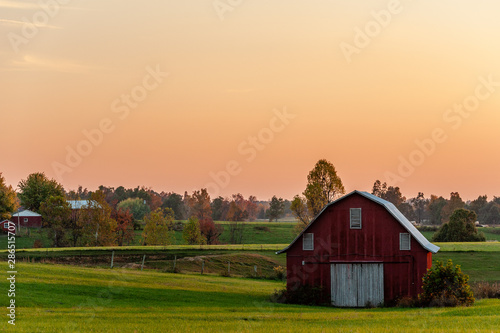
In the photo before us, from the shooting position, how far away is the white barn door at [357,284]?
4362cm

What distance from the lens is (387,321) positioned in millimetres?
28828

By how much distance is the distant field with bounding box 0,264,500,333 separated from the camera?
25.0m

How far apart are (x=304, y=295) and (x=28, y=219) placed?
105m

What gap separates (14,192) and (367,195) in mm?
111418

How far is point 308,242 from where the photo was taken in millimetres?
45969

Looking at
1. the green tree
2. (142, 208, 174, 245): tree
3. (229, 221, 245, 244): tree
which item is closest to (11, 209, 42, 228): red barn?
(142, 208, 174, 245): tree

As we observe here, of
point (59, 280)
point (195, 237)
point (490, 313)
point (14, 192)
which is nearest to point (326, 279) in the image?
point (490, 313)

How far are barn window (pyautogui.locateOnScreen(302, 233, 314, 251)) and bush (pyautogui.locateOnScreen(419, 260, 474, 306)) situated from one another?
339 inches

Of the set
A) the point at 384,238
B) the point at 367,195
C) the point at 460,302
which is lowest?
the point at 460,302

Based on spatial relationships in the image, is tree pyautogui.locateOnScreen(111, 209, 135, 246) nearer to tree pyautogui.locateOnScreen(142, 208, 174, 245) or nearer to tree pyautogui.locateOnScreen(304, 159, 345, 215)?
tree pyautogui.locateOnScreen(142, 208, 174, 245)

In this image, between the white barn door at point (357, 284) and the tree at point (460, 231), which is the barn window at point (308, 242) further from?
the tree at point (460, 231)

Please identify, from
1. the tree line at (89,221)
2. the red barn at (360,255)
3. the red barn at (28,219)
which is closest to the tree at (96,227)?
the tree line at (89,221)

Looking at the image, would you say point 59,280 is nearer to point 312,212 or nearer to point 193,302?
point 193,302

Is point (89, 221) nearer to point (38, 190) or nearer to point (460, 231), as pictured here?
point (38, 190)
